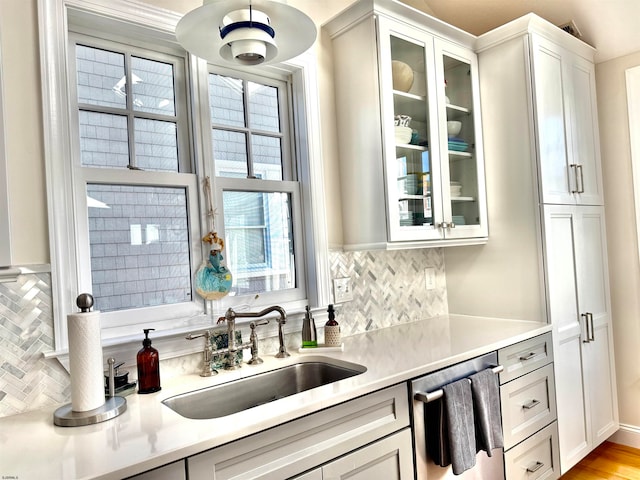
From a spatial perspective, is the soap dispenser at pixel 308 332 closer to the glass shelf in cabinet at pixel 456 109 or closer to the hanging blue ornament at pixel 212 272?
the hanging blue ornament at pixel 212 272

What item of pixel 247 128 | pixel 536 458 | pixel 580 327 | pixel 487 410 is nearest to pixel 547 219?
pixel 580 327

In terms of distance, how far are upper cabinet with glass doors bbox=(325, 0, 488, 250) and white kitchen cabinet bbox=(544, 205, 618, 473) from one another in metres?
0.46

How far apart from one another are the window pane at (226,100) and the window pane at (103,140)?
0.39 meters

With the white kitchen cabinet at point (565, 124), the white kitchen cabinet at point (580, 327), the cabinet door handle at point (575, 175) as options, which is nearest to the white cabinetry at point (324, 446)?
the white kitchen cabinet at point (580, 327)

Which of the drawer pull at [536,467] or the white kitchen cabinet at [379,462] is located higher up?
the white kitchen cabinet at [379,462]

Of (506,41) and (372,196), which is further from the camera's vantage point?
(506,41)

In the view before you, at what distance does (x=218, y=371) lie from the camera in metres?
1.72

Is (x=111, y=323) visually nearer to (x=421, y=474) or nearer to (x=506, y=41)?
(x=421, y=474)

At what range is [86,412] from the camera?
1255 mm

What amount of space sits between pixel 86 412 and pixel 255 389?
2.02ft

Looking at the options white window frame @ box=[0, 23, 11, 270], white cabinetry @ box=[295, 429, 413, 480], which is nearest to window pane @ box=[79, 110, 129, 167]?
white window frame @ box=[0, 23, 11, 270]

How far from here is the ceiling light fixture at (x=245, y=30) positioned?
1196mm

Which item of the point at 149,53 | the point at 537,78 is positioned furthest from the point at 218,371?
the point at 537,78

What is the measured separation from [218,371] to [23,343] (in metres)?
0.65
